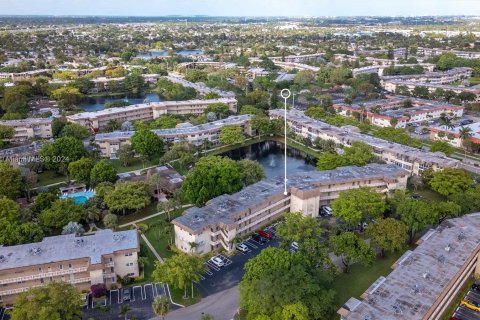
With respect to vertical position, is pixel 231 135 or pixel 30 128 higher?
pixel 30 128

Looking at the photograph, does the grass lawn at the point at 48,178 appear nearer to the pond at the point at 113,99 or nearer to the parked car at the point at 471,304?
the pond at the point at 113,99

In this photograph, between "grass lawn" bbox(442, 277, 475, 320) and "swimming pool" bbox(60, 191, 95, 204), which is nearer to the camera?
"grass lawn" bbox(442, 277, 475, 320)

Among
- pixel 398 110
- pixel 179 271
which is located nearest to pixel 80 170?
pixel 179 271

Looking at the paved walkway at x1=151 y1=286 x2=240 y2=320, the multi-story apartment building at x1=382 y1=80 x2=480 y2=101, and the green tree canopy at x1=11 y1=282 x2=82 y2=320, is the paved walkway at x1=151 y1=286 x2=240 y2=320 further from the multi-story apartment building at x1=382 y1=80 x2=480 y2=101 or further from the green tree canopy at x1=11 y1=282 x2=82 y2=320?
the multi-story apartment building at x1=382 y1=80 x2=480 y2=101

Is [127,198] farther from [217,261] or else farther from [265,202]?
[265,202]

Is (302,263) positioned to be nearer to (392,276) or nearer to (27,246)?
(392,276)

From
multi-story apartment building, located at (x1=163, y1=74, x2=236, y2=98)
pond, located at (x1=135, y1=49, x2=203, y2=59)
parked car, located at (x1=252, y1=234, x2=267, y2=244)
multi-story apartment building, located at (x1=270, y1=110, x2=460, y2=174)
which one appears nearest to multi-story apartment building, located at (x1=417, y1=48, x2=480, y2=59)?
pond, located at (x1=135, y1=49, x2=203, y2=59)

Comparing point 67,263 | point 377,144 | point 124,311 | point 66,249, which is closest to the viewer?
point 124,311
